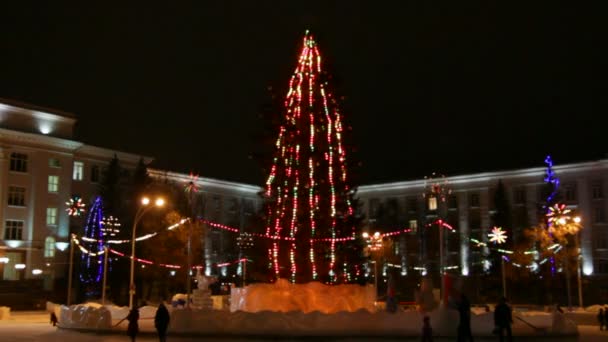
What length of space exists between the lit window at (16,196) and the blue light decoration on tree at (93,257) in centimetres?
603

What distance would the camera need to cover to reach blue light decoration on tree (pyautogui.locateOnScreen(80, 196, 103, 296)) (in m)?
61.2

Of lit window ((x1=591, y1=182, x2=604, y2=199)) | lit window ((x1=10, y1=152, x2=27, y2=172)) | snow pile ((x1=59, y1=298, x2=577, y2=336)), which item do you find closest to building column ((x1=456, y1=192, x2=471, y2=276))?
lit window ((x1=591, y1=182, x2=604, y2=199))

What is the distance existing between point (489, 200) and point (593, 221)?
11.2 meters

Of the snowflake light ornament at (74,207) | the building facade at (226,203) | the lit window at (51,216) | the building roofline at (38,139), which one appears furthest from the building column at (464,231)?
the lit window at (51,216)

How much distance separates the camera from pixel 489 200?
76.6 metres

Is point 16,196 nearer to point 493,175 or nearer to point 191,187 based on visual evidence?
point 191,187

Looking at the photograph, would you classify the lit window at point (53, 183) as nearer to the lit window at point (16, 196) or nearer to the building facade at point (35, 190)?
the building facade at point (35, 190)

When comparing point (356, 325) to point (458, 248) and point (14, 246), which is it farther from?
point (458, 248)

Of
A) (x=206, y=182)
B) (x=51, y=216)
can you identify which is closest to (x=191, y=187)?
(x=51, y=216)

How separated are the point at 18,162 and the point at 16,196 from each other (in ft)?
9.85

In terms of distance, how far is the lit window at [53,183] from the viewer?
6406 centimetres

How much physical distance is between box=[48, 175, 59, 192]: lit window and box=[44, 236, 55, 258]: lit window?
444cm

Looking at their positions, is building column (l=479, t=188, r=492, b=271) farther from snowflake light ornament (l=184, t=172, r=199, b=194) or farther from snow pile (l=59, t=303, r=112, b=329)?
snow pile (l=59, t=303, r=112, b=329)

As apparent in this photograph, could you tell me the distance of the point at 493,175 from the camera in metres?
76.2
